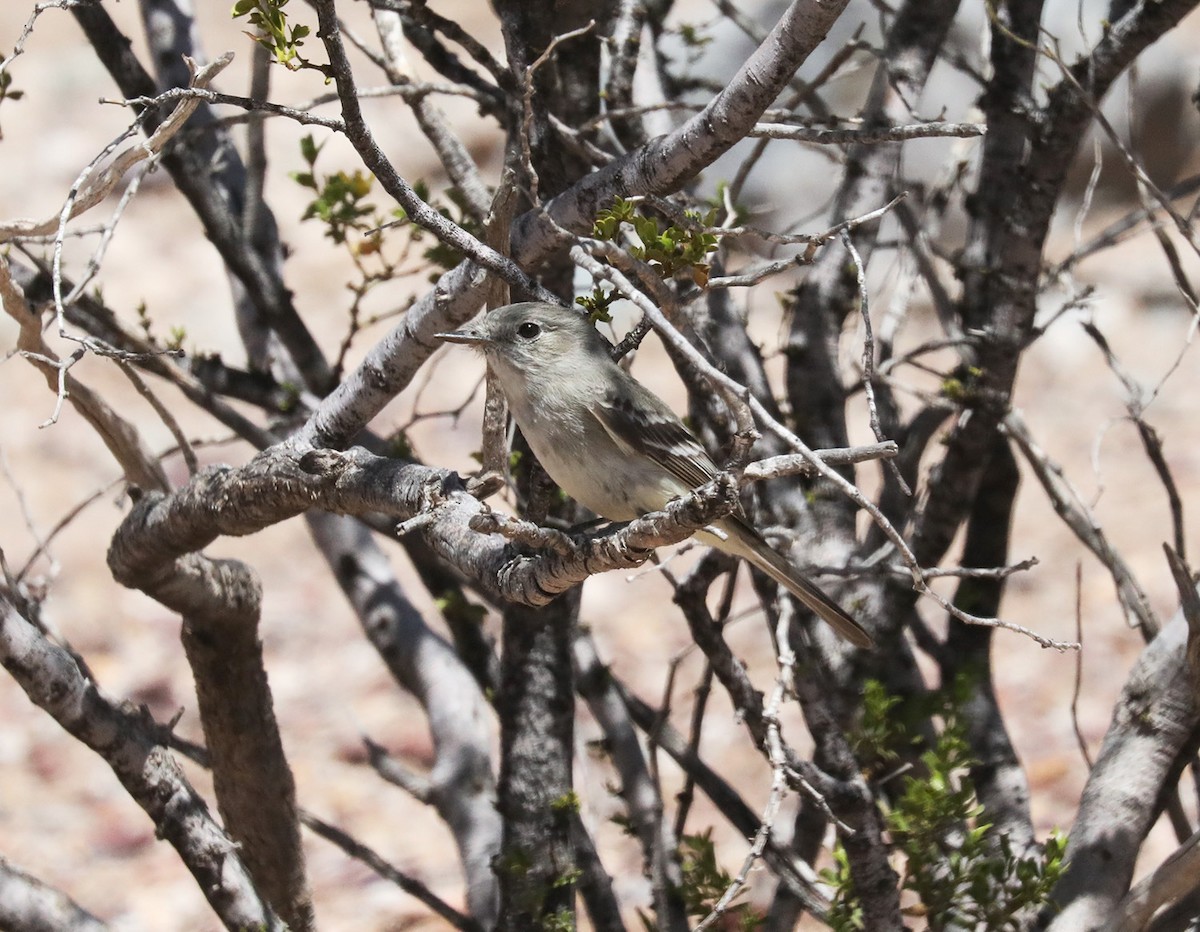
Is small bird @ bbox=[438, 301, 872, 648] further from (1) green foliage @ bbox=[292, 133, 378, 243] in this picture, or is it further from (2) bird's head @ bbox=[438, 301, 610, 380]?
(1) green foliage @ bbox=[292, 133, 378, 243]

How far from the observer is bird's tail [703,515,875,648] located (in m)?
3.44

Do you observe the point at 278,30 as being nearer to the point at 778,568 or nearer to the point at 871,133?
the point at 871,133

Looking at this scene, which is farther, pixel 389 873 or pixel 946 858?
pixel 389 873

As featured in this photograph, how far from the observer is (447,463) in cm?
1013

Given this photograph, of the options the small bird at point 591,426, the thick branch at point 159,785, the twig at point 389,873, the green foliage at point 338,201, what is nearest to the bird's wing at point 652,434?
the small bird at point 591,426

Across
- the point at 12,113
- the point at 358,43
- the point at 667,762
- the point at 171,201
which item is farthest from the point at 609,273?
the point at 12,113

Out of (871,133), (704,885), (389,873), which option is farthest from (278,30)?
(389,873)

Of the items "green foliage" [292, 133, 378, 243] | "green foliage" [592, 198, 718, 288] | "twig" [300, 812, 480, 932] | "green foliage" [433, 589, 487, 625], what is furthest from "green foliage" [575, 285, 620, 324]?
"twig" [300, 812, 480, 932]

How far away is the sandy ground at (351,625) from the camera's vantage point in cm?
700

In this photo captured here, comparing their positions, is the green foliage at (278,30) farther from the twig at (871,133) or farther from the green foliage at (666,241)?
the twig at (871,133)

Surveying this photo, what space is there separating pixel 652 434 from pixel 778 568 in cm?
48

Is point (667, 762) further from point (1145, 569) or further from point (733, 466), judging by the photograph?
point (733, 466)

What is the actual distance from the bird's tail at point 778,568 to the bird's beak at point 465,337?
781 mm

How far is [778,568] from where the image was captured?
3.51 m
